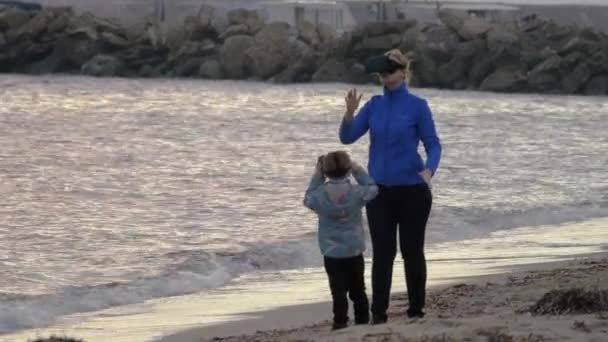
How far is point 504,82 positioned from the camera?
3666 centimetres

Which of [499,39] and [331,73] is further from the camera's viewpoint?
[331,73]

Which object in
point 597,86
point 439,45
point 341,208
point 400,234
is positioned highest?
point 341,208

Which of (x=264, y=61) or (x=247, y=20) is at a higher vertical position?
(x=247, y=20)

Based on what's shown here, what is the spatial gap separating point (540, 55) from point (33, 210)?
80.4 ft

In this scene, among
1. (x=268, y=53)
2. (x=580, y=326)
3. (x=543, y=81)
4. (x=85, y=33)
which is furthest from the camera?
(x=85, y=33)

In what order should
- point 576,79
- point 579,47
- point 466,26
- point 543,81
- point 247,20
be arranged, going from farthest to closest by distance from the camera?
point 247,20
point 466,26
point 543,81
point 579,47
point 576,79

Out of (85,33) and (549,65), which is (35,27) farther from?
(549,65)

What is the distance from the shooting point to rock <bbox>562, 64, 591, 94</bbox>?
35.6 meters

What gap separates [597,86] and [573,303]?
2977 cm

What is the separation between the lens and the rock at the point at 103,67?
4188 centimetres

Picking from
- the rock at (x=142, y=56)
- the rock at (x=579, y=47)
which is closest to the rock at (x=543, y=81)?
the rock at (x=579, y=47)

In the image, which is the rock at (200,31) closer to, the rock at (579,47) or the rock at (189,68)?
the rock at (189,68)

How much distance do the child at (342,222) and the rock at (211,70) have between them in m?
33.8

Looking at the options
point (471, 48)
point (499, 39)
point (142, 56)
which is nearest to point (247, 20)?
point (142, 56)
